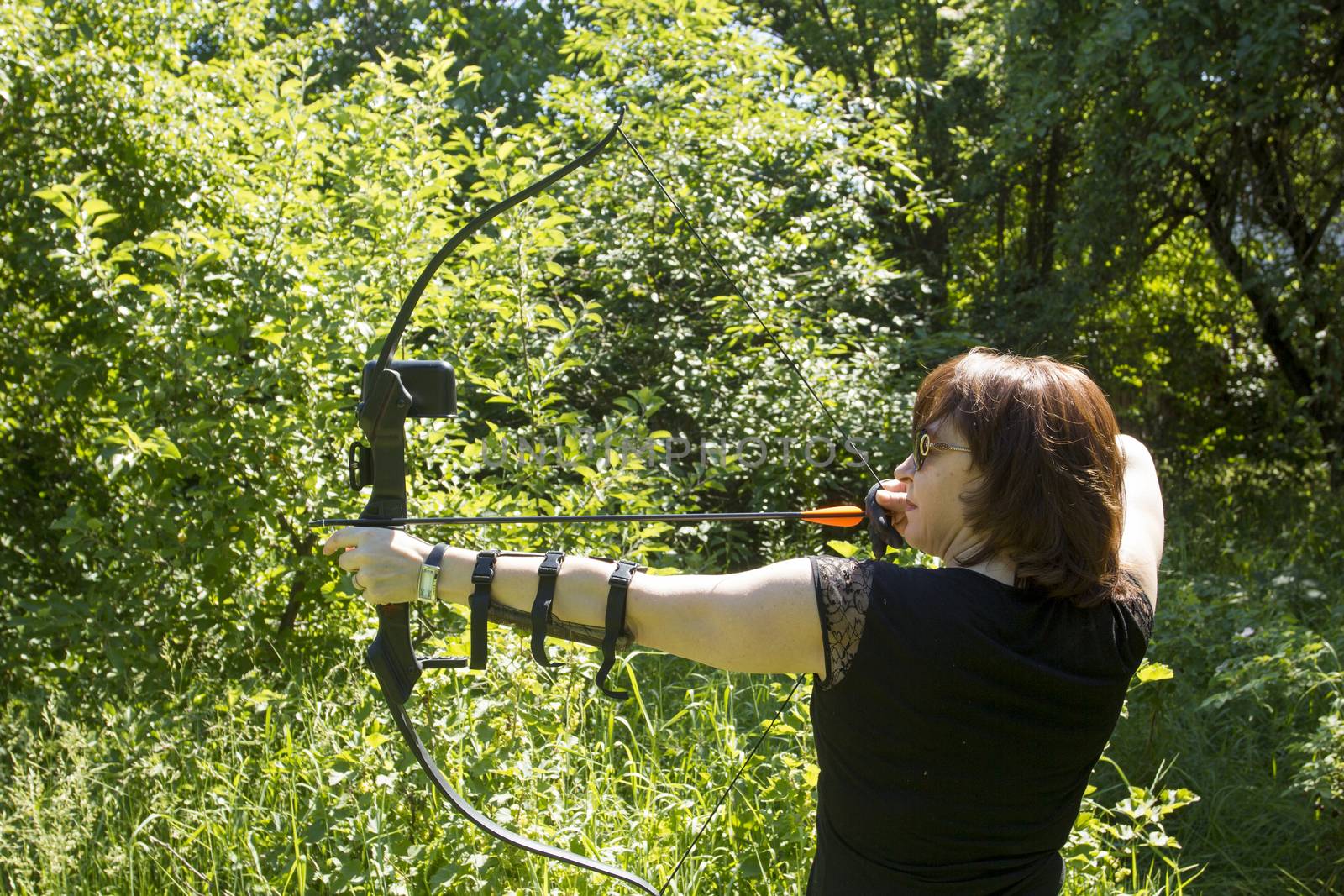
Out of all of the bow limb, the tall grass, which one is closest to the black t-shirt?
the bow limb

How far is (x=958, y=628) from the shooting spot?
131 cm

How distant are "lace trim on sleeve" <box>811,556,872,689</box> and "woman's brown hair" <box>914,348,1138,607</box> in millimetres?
170

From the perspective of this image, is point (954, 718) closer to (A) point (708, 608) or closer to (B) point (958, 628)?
(B) point (958, 628)

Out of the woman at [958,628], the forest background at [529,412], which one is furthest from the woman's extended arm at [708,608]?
the forest background at [529,412]

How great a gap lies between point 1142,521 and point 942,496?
1.57ft

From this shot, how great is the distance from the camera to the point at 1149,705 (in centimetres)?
355

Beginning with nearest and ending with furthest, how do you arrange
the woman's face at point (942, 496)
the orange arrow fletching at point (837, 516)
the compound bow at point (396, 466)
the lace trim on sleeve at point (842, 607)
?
the lace trim on sleeve at point (842, 607), the woman's face at point (942, 496), the orange arrow fletching at point (837, 516), the compound bow at point (396, 466)

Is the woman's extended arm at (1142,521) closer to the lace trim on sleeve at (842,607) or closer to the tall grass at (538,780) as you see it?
the lace trim on sleeve at (842,607)

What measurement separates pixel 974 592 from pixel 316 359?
234 centimetres

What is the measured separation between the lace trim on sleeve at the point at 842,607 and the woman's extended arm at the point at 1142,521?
0.47m

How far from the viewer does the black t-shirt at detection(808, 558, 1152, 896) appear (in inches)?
51.8

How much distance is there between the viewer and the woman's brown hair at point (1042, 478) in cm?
137

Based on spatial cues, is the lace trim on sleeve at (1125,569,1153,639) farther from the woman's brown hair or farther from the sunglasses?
the sunglasses

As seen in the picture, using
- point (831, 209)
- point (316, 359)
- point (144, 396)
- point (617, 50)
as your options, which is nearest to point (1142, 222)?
point (831, 209)
